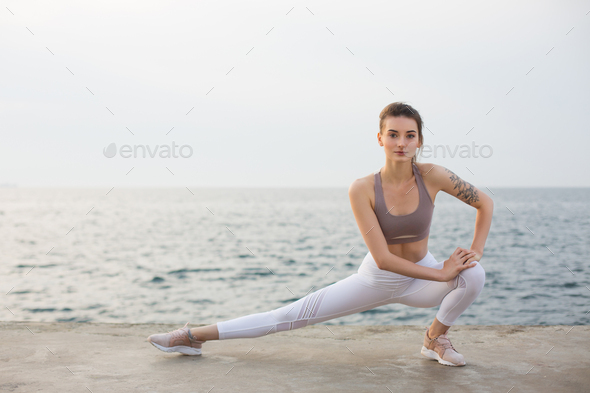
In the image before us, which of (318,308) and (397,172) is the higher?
(397,172)

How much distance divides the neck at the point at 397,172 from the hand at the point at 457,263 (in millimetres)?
A: 476

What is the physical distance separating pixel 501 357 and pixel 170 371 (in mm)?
1831

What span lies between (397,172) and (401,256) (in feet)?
1.54

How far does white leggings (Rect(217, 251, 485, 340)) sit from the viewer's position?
2527mm

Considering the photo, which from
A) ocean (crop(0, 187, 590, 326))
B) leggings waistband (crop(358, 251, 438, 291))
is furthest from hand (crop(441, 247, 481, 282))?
ocean (crop(0, 187, 590, 326))

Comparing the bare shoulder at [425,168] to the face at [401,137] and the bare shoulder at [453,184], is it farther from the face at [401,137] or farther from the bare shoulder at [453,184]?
the face at [401,137]

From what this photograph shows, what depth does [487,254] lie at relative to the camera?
1822 cm

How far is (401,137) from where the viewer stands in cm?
247

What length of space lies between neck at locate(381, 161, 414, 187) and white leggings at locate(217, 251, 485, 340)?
Result: 0.43 meters

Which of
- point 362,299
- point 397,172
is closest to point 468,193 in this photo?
point 397,172

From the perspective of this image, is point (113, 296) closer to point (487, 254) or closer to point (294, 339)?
point (294, 339)

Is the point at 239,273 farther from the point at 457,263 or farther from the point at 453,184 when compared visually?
the point at 457,263

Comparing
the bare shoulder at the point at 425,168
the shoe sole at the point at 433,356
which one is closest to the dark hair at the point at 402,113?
the bare shoulder at the point at 425,168

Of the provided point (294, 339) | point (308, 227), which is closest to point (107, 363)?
point (294, 339)
